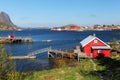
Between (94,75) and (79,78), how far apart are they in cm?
254

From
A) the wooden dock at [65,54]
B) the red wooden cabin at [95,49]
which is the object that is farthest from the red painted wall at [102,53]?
the wooden dock at [65,54]

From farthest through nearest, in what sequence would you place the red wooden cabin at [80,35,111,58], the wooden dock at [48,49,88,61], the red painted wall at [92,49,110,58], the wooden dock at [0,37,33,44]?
the wooden dock at [0,37,33,44] → the wooden dock at [48,49,88,61] → the red wooden cabin at [80,35,111,58] → the red painted wall at [92,49,110,58]

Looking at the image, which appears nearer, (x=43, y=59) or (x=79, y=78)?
(x=79, y=78)

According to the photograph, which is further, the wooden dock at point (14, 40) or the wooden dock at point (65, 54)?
the wooden dock at point (14, 40)

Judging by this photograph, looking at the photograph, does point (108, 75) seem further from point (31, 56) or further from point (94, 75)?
point (31, 56)

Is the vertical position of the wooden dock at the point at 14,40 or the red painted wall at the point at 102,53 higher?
the red painted wall at the point at 102,53

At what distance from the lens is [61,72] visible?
42.8 meters

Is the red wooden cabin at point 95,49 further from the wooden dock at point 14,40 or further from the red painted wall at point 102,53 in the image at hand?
the wooden dock at point 14,40

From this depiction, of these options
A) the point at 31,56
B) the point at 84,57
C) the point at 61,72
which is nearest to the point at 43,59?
the point at 31,56

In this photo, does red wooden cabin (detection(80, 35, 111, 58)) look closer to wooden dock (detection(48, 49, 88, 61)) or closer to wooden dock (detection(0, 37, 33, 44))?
wooden dock (detection(48, 49, 88, 61))

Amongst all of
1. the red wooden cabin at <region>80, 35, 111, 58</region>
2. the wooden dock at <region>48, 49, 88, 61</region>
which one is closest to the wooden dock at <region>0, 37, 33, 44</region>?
the wooden dock at <region>48, 49, 88, 61</region>

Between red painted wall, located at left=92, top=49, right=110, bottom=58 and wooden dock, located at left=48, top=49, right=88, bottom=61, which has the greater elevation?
red painted wall, located at left=92, top=49, right=110, bottom=58

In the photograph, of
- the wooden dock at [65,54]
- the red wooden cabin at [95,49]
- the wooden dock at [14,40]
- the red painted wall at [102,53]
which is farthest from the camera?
the wooden dock at [14,40]

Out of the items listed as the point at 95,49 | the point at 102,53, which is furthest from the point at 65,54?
the point at 102,53
